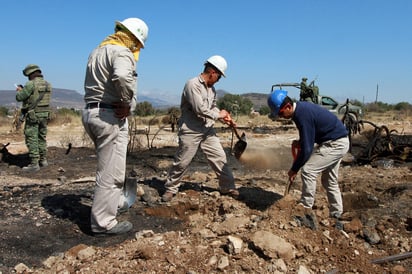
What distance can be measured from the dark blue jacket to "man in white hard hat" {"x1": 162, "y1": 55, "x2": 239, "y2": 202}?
3.79 feet

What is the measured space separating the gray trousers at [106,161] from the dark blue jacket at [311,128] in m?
1.84

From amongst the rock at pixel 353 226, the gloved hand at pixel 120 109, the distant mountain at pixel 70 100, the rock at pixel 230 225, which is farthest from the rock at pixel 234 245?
the distant mountain at pixel 70 100

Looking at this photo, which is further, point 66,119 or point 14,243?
point 66,119

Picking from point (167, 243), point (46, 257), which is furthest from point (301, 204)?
point (46, 257)

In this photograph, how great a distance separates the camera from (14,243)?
13.4ft

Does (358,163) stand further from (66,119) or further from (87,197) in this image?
(66,119)

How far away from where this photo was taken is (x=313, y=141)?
461 cm

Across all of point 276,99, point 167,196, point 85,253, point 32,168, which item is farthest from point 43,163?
point 276,99

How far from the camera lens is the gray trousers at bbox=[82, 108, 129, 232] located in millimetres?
4172

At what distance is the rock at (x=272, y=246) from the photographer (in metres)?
3.74

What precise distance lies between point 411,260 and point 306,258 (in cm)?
101

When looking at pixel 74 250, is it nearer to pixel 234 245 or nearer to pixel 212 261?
pixel 212 261

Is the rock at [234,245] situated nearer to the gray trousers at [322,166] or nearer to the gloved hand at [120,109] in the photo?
the gray trousers at [322,166]

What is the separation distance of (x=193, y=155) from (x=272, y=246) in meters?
2.04
